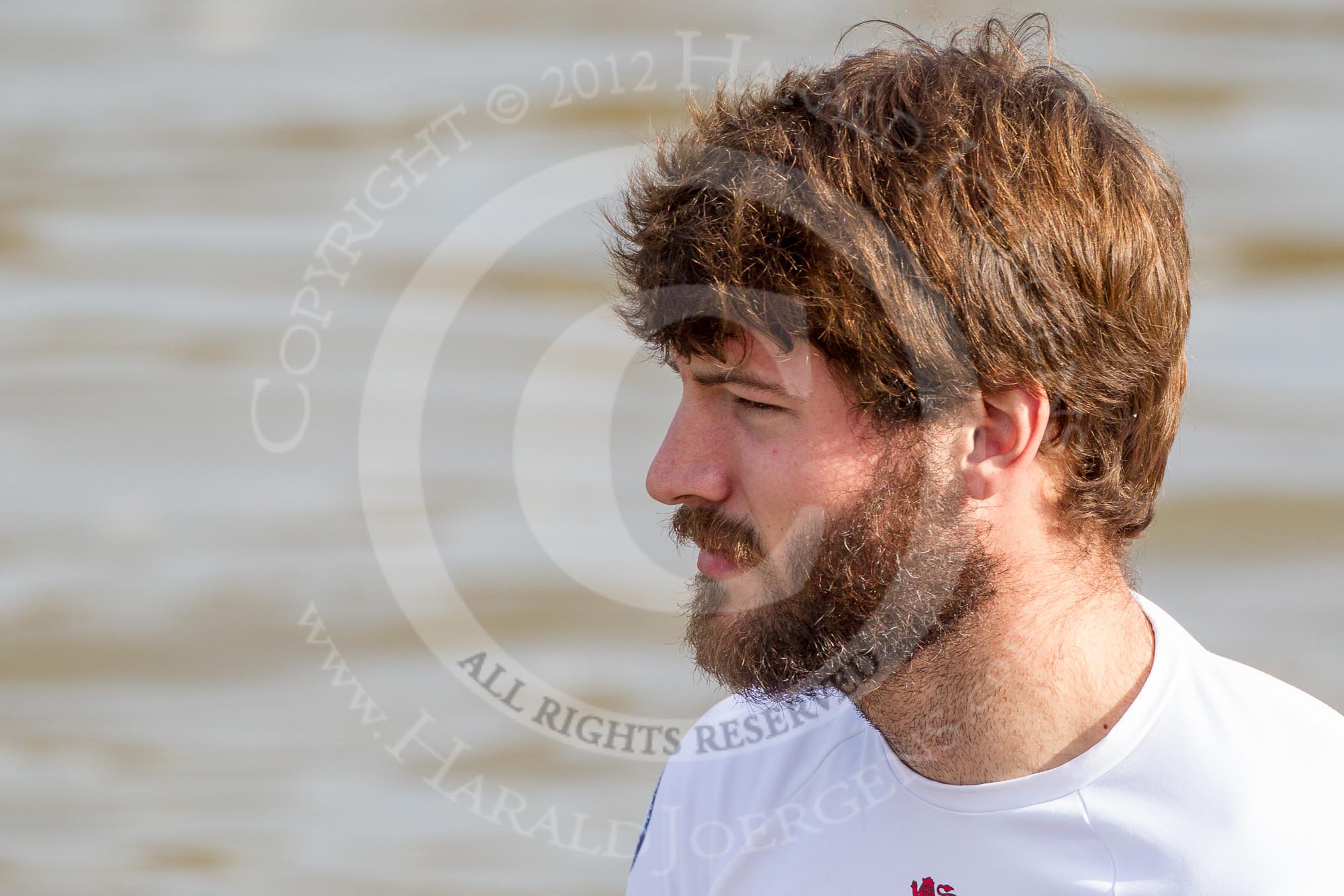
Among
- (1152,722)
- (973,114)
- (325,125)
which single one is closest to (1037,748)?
(1152,722)

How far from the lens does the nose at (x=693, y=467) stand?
6.02 feet

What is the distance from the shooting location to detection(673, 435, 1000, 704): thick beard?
1.79 m

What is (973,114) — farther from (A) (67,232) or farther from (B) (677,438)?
(A) (67,232)

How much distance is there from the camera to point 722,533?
1.87 meters

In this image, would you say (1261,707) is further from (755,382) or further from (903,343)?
(755,382)

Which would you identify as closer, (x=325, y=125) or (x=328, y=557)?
(x=328, y=557)

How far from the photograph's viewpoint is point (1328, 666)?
4039 mm

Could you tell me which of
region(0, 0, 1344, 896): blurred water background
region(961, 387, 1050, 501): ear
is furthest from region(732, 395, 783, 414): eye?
region(0, 0, 1344, 896): blurred water background

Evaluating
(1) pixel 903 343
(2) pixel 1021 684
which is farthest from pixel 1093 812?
(1) pixel 903 343

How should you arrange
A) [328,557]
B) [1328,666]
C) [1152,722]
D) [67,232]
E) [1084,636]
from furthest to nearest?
[67,232] → [328,557] → [1328,666] → [1084,636] → [1152,722]

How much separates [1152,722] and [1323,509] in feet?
10.7

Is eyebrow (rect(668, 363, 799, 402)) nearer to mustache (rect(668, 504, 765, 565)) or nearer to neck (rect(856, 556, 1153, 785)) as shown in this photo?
mustache (rect(668, 504, 765, 565))

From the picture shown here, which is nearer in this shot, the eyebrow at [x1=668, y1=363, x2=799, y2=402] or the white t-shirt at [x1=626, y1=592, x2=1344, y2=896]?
the white t-shirt at [x1=626, y1=592, x2=1344, y2=896]

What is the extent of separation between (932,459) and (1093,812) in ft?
1.69
